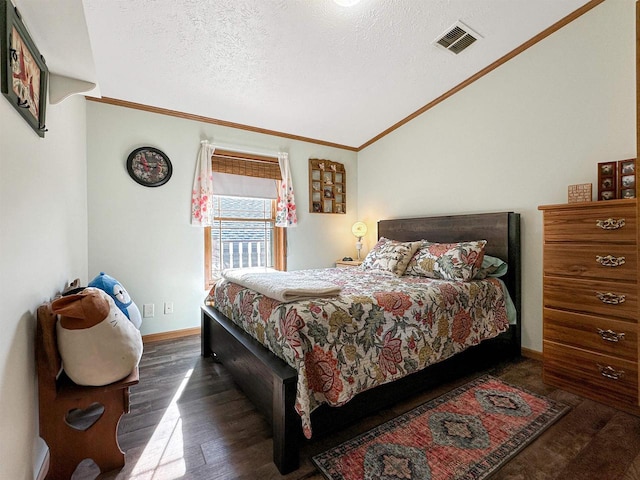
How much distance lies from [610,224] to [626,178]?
1.43 feet

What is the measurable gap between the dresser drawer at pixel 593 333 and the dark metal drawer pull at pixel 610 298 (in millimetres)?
114

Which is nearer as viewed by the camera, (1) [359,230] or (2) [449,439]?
(2) [449,439]

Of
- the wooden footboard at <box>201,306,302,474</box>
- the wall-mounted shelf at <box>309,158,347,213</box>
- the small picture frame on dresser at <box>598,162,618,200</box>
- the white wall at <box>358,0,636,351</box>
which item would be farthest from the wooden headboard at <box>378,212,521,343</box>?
the wooden footboard at <box>201,306,302,474</box>

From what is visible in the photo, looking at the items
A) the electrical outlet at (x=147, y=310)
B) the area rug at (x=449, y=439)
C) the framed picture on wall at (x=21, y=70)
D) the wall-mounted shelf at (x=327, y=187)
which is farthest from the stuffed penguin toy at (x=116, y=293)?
the wall-mounted shelf at (x=327, y=187)

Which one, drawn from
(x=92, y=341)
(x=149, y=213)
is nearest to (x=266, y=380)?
(x=92, y=341)

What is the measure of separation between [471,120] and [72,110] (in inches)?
138

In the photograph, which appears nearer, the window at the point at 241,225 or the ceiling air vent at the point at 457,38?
the ceiling air vent at the point at 457,38

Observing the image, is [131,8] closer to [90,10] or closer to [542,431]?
[90,10]

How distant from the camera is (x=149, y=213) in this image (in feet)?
10.2

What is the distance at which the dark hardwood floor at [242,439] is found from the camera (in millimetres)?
1360

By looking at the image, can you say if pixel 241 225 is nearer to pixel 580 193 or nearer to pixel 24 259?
pixel 24 259

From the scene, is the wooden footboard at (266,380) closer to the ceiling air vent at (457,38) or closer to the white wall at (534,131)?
the white wall at (534,131)

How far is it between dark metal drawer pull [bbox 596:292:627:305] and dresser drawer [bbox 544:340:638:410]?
346 mm

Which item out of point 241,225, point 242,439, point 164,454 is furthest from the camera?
point 241,225
